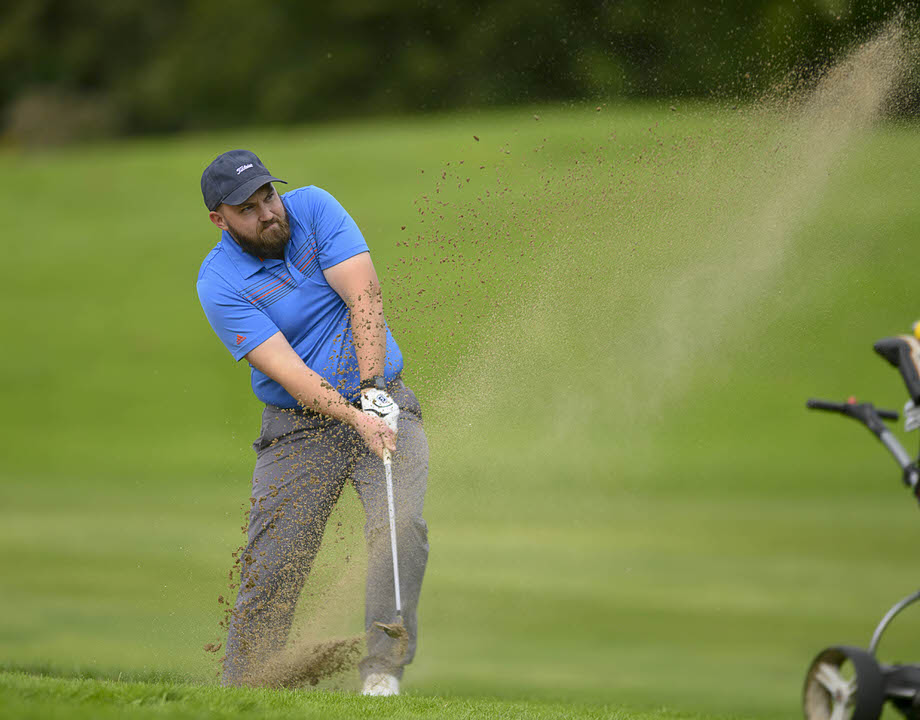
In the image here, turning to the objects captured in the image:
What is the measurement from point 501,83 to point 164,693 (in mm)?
27022

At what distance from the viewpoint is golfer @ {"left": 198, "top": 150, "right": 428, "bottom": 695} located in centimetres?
531

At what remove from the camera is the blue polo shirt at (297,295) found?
5.37 metres

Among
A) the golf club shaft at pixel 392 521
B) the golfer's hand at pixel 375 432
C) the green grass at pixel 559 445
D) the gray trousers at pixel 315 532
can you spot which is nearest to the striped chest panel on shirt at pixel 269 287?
the gray trousers at pixel 315 532

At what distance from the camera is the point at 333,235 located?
5434 mm

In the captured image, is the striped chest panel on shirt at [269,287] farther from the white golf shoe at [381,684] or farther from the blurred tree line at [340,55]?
the blurred tree line at [340,55]

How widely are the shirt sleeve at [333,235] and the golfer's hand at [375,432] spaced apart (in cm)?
66

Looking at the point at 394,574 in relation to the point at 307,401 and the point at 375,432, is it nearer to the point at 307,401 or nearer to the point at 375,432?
the point at 375,432

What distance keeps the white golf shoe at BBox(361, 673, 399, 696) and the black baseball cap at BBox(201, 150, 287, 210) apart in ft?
6.53

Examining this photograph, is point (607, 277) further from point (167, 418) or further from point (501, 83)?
point (501, 83)

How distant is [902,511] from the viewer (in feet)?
39.9

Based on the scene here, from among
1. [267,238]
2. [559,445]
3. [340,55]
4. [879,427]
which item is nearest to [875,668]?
[879,427]

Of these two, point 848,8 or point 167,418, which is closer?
point 848,8

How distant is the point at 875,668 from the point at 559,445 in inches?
473

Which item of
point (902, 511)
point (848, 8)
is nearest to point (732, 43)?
point (848, 8)
